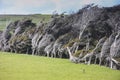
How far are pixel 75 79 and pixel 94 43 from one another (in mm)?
9140

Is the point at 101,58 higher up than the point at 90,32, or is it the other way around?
→ the point at 90,32

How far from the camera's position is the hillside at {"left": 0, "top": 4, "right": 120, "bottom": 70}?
62.8 feet

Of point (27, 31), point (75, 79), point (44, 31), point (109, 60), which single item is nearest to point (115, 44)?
point (109, 60)

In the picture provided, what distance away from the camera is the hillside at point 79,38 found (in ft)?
62.8

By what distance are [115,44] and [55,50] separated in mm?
6381

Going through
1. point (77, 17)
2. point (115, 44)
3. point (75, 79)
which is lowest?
point (75, 79)

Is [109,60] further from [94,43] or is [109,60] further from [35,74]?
[35,74]

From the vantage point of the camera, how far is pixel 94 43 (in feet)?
72.6

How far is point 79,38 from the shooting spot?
23.2 m

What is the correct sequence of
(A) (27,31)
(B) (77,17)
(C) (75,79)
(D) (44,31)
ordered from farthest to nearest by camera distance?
(A) (27,31) → (D) (44,31) → (B) (77,17) → (C) (75,79)

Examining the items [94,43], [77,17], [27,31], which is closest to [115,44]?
[94,43]

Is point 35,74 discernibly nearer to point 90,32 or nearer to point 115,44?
point 115,44

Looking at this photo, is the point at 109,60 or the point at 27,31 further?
the point at 27,31

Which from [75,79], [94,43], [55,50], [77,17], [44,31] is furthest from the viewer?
[44,31]
